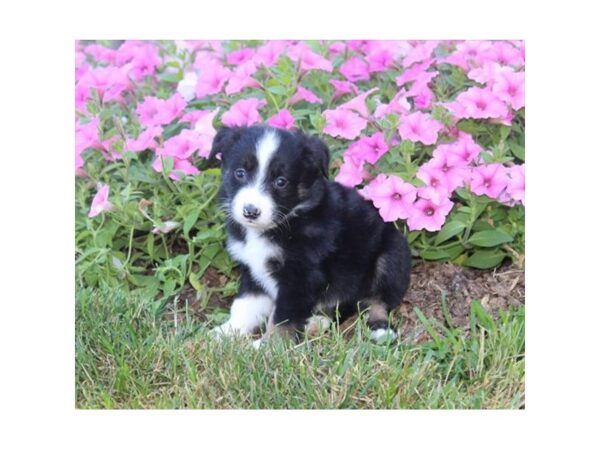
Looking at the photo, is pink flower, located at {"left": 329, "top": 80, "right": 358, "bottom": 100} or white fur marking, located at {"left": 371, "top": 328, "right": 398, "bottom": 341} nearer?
white fur marking, located at {"left": 371, "top": 328, "right": 398, "bottom": 341}

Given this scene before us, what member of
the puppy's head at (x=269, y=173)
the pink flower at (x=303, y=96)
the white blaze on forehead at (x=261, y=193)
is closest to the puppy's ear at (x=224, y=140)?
the puppy's head at (x=269, y=173)

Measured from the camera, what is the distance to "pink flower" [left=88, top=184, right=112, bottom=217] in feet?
17.7

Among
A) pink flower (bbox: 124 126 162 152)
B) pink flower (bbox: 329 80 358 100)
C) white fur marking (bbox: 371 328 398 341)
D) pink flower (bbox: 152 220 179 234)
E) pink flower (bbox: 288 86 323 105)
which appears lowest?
white fur marking (bbox: 371 328 398 341)

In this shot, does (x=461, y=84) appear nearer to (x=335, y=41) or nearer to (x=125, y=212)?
(x=335, y=41)

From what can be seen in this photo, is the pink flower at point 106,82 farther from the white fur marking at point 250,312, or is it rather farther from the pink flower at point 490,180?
the pink flower at point 490,180

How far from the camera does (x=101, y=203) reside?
5.43 m

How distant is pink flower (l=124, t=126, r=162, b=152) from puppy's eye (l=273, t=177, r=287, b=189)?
1.23m

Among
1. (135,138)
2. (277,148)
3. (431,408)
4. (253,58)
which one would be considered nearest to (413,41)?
(253,58)

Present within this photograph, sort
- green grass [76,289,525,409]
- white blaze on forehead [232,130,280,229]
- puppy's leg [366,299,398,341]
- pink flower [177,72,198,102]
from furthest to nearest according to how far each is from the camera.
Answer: pink flower [177,72,198,102], puppy's leg [366,299,398,341], white blaze on forehead [232,130,280,229], green grass [76,289,525,409]

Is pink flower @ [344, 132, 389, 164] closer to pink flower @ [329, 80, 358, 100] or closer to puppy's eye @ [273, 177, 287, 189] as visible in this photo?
pink flower @ [329, 80, 358, 100]

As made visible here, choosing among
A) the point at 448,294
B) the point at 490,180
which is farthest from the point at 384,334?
the point at 490,180

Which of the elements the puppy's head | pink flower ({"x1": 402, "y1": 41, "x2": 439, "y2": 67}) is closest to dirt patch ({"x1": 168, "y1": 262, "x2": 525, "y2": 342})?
the puppy's head

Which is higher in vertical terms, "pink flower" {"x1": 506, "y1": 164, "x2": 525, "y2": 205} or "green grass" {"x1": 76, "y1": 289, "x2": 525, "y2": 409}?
"pink flower" {"x1": 506, "y1": 164, "x2": 525, "y2": 205}

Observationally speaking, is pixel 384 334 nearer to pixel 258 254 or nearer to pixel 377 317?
pixel 377 317
